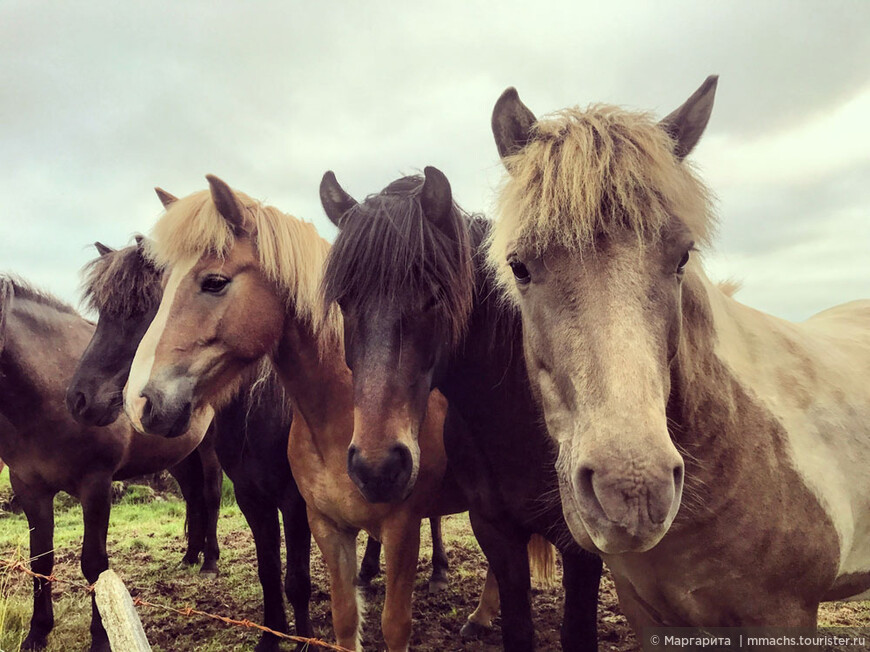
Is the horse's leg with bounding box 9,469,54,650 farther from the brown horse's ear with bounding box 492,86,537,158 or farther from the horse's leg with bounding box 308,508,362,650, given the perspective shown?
the brown horse's ear with bounding box 492,86,537,158

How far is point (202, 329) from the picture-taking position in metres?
2.85

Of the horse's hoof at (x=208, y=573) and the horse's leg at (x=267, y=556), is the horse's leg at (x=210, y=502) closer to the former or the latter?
the horse's hoof at (x=208, y=573)

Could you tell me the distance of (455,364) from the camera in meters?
2.74

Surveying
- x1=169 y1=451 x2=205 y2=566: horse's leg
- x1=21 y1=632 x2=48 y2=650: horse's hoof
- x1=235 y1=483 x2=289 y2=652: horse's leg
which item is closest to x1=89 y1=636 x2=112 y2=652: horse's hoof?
x1=21 y1=632 x2=48 y2=650: horse's hoof

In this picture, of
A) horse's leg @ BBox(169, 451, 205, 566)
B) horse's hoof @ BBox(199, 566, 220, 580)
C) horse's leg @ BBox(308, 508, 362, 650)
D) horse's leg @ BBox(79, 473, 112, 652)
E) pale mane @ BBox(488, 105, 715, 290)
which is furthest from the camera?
horse's leg @ BBox(169, 451, 205, 566)

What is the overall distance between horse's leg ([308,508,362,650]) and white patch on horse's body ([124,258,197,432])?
3.73 ft

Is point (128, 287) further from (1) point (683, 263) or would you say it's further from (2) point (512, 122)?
(1) point (683, 263)

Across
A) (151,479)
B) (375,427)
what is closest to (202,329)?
(375,427)

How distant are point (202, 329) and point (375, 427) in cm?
124

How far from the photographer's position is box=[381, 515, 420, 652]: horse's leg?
114 inches

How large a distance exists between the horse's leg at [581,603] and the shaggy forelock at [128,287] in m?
3.13

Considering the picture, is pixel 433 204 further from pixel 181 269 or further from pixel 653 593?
pixel 653 593

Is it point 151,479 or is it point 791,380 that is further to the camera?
point 151,479

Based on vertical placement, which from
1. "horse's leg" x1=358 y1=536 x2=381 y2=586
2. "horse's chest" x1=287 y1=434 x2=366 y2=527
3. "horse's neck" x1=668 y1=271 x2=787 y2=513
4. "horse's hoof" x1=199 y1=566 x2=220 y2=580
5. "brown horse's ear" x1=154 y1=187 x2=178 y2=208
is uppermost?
"brown horse's ear" x1=154 y1=187 x2=178 y2=208
